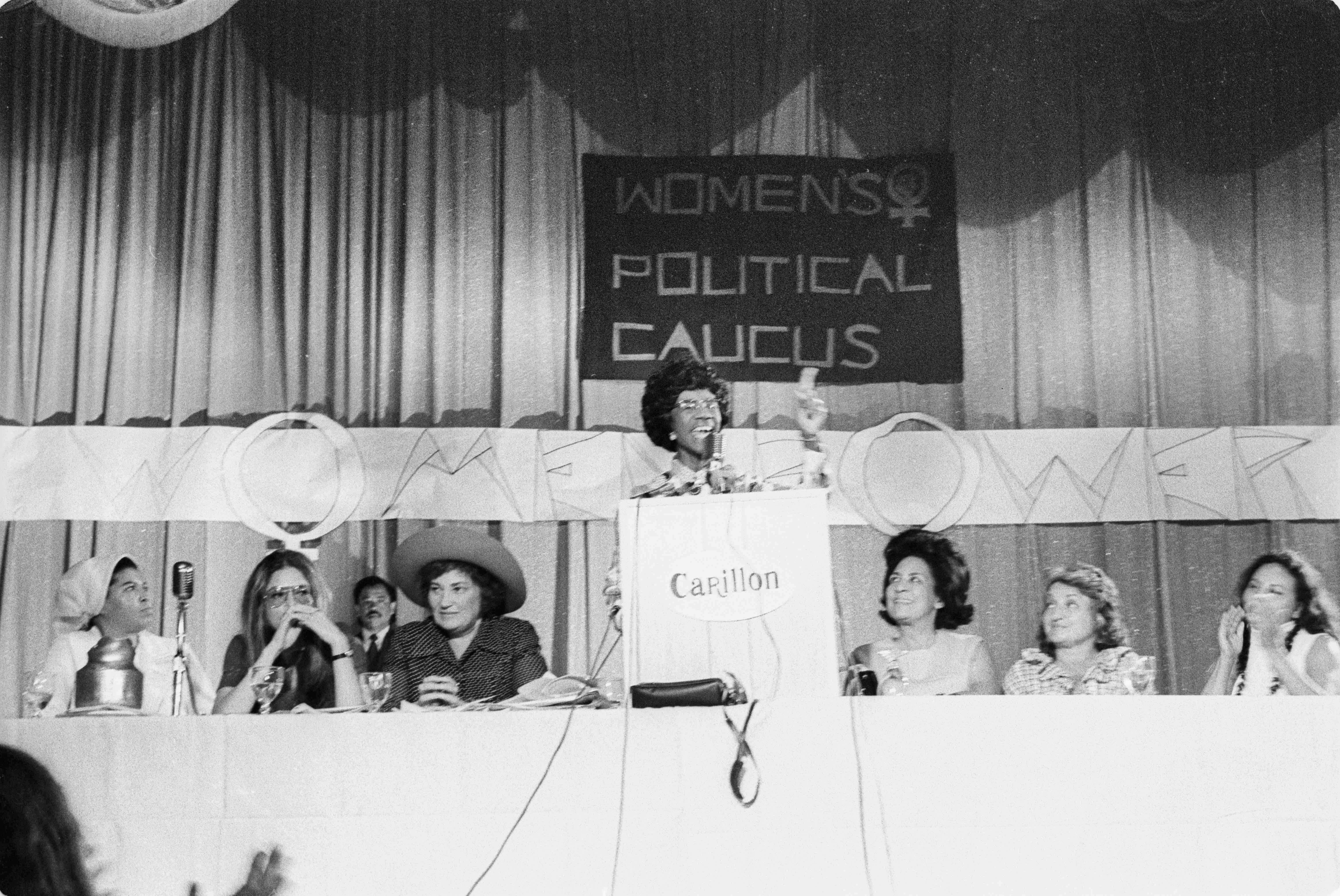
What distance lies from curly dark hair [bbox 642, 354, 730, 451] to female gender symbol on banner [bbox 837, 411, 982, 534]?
3.00ft

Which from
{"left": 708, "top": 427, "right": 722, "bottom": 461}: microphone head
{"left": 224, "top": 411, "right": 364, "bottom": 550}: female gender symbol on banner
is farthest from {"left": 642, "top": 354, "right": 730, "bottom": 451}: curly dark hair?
{"left": 224, "top": 411, "right": 364, "bottom": 550}: female gender symbol on banner

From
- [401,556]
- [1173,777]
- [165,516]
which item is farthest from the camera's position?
[165,516]

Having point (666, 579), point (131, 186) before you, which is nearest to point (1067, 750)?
point (666, 579)

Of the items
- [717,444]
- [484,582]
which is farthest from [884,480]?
[717,444]

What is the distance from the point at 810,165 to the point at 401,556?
1952 millimetres

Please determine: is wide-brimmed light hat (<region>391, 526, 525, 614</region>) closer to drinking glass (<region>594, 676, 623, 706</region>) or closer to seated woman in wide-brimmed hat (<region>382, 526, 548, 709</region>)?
seated woman in wide-brimmed hat (<region>382, 526, 548, 709</region>)

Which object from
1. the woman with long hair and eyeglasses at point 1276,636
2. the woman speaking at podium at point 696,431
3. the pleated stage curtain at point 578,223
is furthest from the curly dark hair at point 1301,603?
the woman speaking at podium at point 696,431

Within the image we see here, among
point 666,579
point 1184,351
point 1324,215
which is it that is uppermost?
point 1324,215

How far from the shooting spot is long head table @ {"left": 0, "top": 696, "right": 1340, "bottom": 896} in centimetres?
249

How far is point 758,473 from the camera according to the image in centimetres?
480

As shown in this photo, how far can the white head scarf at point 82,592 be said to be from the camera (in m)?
4.59

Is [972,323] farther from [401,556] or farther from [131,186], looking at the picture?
[131,186]

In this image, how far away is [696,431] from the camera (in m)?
3.62

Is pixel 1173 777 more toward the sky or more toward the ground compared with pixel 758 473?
more toward the ground
